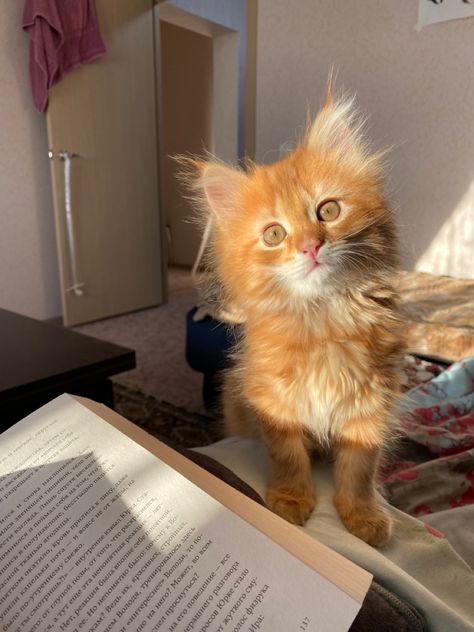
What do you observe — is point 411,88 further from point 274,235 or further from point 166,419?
point 274,235

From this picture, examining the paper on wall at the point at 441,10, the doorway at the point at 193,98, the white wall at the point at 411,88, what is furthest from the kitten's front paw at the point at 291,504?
the doorway at the point at 193,98

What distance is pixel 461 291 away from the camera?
176cm

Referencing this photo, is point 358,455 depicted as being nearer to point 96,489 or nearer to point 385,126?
point 96,489

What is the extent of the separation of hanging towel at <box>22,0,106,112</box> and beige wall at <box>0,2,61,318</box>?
3.5 inches

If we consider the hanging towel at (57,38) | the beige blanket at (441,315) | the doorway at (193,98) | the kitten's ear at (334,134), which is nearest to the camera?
the kitten's ear at (334,134)

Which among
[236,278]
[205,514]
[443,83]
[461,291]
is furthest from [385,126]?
[205,514]

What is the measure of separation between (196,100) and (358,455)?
181 inches

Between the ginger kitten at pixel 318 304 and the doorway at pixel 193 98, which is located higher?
the doorway at pixel 193 98

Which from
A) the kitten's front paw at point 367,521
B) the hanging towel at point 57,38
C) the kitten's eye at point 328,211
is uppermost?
the hanging towel at point 57,38

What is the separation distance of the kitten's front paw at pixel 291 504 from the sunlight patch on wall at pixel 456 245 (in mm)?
2046

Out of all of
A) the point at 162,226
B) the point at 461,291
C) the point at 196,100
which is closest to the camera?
the point at 461,291

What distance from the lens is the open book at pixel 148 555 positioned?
1.05 ft

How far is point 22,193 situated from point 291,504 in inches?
101

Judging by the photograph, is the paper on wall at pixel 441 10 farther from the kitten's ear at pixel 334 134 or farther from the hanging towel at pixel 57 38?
the kitten's ear at pixel 334 134
